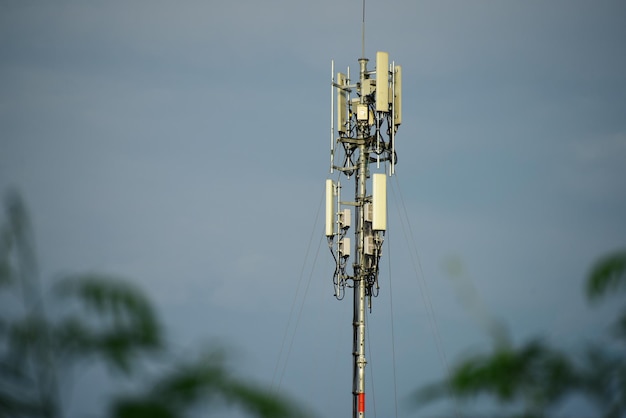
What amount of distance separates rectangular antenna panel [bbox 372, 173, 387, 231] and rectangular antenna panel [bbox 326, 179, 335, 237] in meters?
1.33

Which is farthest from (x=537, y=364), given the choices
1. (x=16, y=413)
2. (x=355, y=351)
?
(x=355, y=351)

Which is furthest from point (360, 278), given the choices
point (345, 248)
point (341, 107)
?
point (341, 107)

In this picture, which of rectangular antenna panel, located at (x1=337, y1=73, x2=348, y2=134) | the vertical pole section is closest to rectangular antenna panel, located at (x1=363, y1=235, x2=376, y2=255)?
the vertical pole section

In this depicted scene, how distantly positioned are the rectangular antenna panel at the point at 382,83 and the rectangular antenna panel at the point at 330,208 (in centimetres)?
253

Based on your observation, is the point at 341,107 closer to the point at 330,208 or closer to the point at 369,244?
the point at 330,208

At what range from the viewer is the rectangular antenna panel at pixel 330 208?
29.7 meters

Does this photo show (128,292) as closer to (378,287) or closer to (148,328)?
(148,328)

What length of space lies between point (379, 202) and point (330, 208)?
1714 mm

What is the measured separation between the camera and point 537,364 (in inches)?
264

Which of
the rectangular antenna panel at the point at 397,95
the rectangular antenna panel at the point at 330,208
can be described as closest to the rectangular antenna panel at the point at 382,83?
the rectangular antenna panel at the point at 397,95

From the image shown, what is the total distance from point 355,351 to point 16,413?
2352 centimetres

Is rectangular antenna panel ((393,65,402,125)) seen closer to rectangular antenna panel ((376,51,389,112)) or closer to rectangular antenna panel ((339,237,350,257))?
rectangular antenna panel ((376,51,389,112))

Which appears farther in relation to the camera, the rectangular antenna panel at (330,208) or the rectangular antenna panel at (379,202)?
the rectangular antenna panel at (330,208)

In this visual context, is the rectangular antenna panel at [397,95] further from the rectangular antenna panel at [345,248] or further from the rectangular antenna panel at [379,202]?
the rectangular antenna panel at [345,248]
